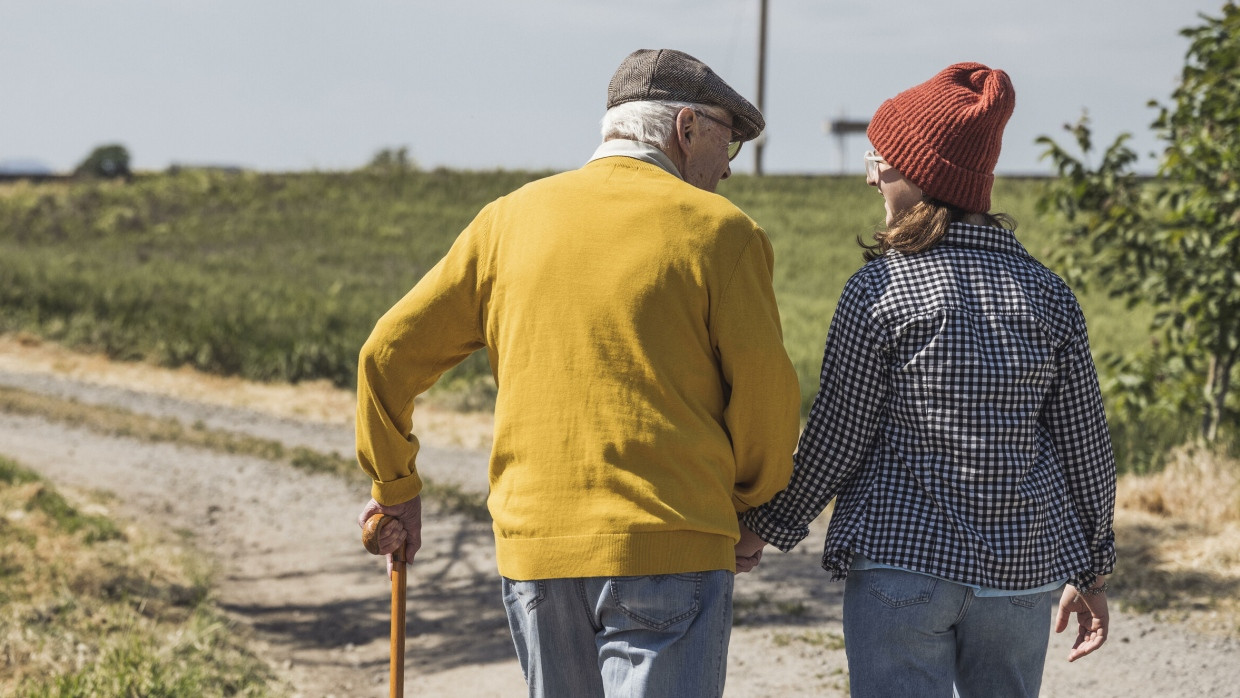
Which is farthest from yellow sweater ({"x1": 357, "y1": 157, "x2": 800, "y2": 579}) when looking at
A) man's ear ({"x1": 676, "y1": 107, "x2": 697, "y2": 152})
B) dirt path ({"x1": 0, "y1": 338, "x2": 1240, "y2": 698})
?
dirt path ({"x1": 0, "y1": 338, "x2": 1240, "y2": 698})

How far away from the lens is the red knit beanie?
224 centimetres

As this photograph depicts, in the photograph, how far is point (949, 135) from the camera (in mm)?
2229

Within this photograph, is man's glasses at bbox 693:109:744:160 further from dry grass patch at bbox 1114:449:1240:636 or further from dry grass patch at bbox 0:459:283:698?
dry grass patch at bbox 1114:449:1240:636

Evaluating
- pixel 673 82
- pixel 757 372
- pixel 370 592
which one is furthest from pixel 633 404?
pixel 370 592

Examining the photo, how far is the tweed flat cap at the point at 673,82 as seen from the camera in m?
2.28

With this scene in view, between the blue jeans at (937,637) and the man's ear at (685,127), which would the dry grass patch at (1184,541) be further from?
the man's ear at (685,127)

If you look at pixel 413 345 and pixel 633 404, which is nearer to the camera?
pixel 633 404

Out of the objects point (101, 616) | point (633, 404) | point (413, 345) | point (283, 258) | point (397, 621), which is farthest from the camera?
point (283, 258)

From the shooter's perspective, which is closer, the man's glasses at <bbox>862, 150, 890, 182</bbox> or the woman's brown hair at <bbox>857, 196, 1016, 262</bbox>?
the woman's brown hair at <bbox>857, 196, 1016, 262</bbox>

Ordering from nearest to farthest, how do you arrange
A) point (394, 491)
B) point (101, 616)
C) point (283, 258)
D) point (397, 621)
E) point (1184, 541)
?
point (394, 491) < point (397, 621) < point (101, 616) < point (1184, 541) < point (283, 258)

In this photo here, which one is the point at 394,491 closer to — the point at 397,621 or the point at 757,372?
the point at 397,621

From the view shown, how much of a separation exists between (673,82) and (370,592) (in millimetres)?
4768

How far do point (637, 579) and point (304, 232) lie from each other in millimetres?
27619

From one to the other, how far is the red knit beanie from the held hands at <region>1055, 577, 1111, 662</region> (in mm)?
838
